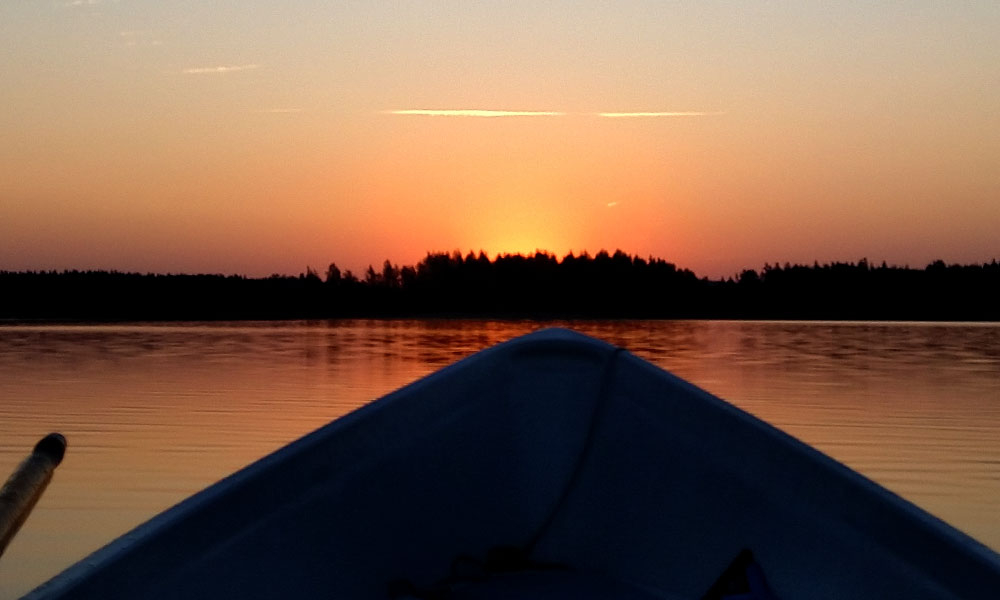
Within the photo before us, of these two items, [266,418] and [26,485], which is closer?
[26,485]

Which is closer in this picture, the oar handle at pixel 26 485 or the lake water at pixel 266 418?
the oar handle at pixel 26 485

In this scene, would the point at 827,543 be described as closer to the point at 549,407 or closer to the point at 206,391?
the point at 549,407

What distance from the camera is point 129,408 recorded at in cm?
1188

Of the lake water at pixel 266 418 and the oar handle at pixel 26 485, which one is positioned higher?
the oar handle at pixel 26 485

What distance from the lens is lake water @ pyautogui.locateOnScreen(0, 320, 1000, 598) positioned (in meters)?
6.53

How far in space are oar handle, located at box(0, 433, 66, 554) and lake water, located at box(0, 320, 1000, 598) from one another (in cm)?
158

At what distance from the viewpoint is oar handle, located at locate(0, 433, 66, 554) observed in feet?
9.13

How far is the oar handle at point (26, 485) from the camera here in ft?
9.13

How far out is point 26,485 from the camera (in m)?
3.07

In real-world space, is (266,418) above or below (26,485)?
below

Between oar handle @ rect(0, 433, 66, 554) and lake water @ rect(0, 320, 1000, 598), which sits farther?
lake water @ rect(0, 320, 1000, 598)

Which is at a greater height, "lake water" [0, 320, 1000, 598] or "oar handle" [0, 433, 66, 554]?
"oar handle" [0, 433, 66, 554]

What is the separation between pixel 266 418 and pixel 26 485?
315 inches

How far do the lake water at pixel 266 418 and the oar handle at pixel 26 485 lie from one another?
1580 millimetres
